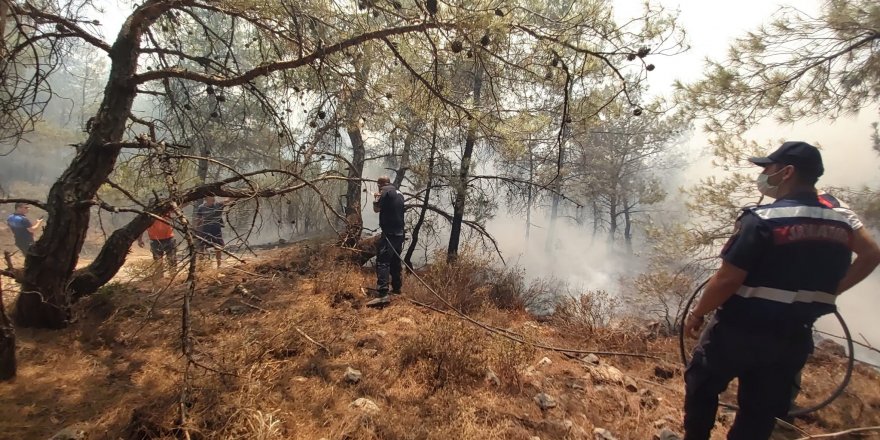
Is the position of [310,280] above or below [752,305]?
below

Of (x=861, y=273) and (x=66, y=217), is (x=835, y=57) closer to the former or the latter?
(x=861, y=273)

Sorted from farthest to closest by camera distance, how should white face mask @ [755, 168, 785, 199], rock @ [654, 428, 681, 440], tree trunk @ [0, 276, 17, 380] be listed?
1. rock @ [654, 428, 681, 440]
2. tree trunk @ [0, 276, 17, 380]
3. white face mask @ [755, 168, 785, 199]

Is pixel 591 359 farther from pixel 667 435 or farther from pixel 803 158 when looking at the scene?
pixel 803 158

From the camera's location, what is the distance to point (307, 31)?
313 cm

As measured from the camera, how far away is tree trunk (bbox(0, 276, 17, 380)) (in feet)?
8.22

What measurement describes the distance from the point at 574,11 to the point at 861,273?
252cm

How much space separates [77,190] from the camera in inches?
127

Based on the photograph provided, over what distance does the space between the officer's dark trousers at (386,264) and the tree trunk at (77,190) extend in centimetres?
306

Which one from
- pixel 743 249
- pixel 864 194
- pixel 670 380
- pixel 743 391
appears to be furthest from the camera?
pixel 864 194

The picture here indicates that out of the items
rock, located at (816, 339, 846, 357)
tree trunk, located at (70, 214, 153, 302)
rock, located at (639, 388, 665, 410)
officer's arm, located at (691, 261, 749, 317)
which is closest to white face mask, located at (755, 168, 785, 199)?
officer's arm, located at (691, 261, 749, 317)

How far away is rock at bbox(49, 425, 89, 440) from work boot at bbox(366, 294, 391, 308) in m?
3.02

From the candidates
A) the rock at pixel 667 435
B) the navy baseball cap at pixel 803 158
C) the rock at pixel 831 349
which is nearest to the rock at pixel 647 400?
the rock at pixel 667 435

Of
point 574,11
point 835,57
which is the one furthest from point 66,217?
point 835,57

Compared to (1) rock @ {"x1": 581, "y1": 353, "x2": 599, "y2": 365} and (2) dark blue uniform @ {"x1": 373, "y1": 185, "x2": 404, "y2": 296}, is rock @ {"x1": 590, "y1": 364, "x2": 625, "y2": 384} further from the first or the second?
(2) dark blue uniform @ {"x1": 373, "y1": 185, "x2": 404, "y2": 296}
